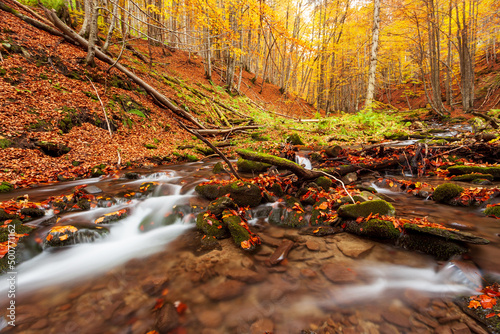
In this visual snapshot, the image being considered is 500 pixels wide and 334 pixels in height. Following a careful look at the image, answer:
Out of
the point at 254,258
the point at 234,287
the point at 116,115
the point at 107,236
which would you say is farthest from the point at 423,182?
the point at 116,115

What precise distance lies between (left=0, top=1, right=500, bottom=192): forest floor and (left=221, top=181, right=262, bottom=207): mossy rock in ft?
7.48

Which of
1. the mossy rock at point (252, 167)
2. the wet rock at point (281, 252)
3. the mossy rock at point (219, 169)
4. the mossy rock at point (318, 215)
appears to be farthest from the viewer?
the mossy rock at point (219, 169)

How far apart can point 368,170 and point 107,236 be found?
259 inches

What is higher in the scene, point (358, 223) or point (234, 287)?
point (358, 223)

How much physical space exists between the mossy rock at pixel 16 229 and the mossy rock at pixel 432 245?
6.01m

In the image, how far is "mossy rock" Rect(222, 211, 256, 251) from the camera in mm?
3346

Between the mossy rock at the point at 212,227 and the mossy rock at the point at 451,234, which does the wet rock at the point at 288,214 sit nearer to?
the mossy rock at the point at 212,227

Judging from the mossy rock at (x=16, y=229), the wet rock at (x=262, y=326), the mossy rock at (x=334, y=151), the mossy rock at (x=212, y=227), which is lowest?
the wet rock at (x=262, y=326)

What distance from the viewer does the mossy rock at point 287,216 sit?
404 cm

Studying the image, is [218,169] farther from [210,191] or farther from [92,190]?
[92,190]

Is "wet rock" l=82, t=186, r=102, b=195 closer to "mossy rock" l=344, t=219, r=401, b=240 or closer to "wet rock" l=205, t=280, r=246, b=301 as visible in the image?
"wet rock" l=205, t=280, r=246, b=301

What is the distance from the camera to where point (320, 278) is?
2.72 metres

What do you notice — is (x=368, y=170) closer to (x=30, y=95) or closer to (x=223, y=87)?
(x=30, y=95)

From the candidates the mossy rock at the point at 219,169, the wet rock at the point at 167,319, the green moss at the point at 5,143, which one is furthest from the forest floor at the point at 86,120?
the wet rock at the point at 167,319
